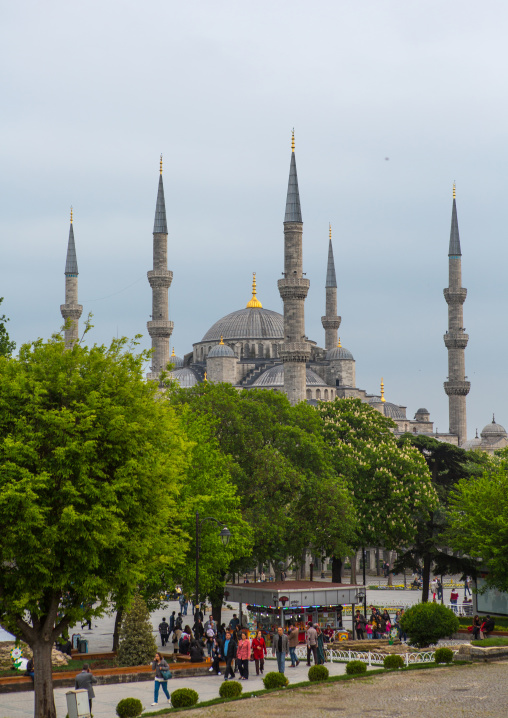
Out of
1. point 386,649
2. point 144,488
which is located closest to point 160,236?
point 386,649

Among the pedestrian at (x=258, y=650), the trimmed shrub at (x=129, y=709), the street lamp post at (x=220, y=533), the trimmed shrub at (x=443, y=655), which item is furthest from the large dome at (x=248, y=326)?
the trimmed shrub at (x=129, y=709)

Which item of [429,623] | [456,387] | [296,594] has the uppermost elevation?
[456,387]

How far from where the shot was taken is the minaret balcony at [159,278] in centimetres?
8575

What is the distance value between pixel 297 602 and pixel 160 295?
5556 centimetres

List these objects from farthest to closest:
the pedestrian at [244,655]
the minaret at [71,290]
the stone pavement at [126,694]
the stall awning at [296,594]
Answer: the minaret at [71,290]
the stall awning at [296,594]
the pedestrian at [244,655]
the stone pavement at [126,694]

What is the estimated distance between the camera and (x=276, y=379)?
313ft

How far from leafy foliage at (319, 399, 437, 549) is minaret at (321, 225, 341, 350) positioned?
6083 cm

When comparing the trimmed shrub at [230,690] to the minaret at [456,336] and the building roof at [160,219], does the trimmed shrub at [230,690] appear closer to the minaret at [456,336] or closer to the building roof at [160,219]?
the building roof at [160,219]

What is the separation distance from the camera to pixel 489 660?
25.6 m

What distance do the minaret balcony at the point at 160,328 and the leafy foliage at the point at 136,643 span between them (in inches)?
2302

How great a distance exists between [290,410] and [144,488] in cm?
2523

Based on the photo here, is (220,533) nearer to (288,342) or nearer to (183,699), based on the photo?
(183,699)

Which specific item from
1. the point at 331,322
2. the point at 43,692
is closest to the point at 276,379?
the point at 331,322

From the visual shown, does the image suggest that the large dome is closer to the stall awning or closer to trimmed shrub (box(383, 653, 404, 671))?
the stall awning
